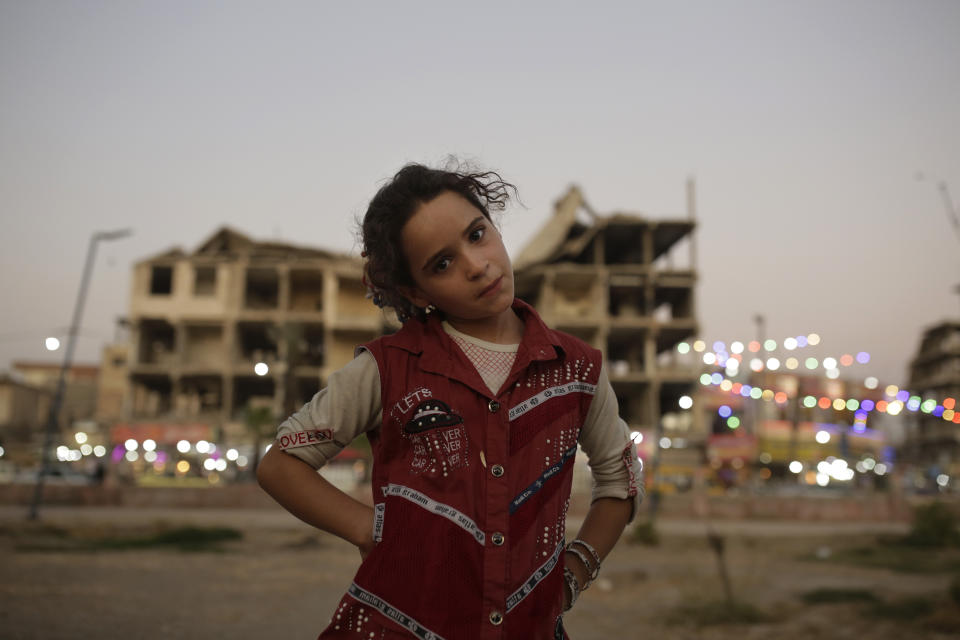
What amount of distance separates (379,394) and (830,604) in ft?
35.2

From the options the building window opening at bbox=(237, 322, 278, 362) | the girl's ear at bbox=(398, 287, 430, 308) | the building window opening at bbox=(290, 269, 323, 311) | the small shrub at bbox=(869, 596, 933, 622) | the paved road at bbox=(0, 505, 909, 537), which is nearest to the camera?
the girl's ear at bbox=(398, 287, 430, 308)

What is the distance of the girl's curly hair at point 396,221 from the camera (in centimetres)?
197

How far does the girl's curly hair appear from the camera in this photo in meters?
1.97

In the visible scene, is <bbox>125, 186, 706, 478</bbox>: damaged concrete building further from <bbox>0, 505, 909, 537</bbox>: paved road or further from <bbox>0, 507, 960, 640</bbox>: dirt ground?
<bbox>0, 507, 960, 640</bbox>: dirt ground

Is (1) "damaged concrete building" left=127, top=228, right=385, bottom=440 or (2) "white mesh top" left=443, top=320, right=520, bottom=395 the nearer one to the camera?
(2) "white mesh top" left=443, top=320, right=520, bottom=395

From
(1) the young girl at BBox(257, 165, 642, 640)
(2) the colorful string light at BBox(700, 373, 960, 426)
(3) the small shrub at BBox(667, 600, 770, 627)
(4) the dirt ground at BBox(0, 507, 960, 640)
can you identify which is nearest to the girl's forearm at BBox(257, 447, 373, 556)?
(1) the young girl at BBox(257, 165, 642, 640)

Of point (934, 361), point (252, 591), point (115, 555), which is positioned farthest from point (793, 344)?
point (934, 361)

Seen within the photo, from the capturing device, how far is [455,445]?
1.75 metres

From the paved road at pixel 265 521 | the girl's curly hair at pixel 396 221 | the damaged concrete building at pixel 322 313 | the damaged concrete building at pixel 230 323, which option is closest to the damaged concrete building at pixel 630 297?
the damaged concrete building at pixel 322 313

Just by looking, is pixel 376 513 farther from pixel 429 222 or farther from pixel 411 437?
pixel 429 222

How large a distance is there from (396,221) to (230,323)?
4590 centimetres

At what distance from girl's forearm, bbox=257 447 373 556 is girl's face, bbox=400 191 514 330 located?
1.65 ft

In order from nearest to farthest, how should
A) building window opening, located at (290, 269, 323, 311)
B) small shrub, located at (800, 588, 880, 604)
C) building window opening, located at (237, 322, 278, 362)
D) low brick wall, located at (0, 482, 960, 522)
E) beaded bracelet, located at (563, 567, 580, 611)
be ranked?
beaded bracelet, located at (563, 567, 580, 611) < small shrub, located at (800, 588, 880, 604) < low brick wall, located at (0, 482, 960, 522) < building window opening, located at (237, 322, 278, 362) < building window opening, located at (290, 269, 323, 311)

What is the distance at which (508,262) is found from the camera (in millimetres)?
1993
